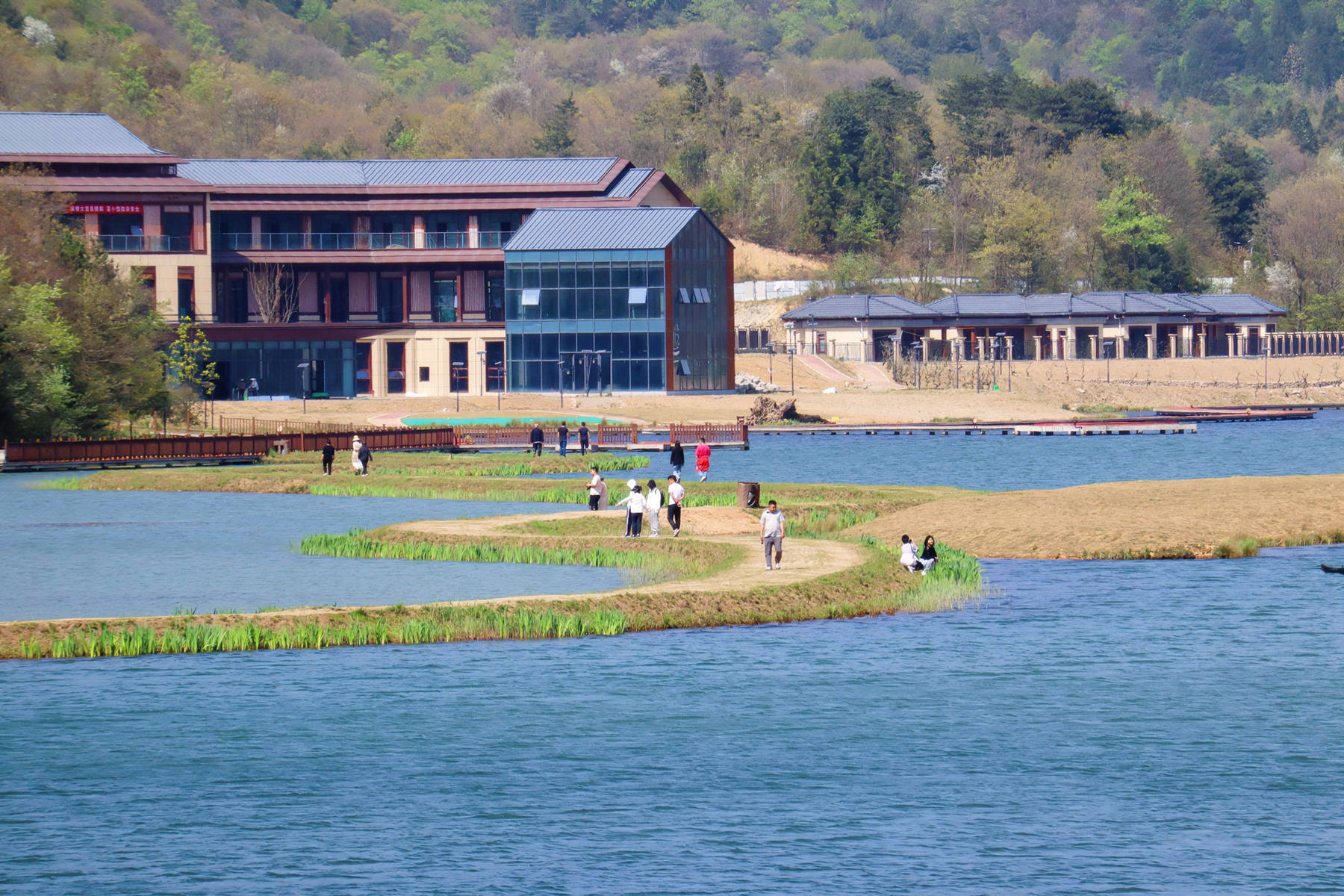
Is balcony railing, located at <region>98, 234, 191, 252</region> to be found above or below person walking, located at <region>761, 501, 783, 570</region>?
above

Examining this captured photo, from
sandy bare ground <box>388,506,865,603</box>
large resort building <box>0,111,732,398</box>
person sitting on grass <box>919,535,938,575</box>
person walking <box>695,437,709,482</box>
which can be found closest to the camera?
sandy bare ground <box>388,506,865,603</box>

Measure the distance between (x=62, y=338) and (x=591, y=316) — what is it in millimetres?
52733

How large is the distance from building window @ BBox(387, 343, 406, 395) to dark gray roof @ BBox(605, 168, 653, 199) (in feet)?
67.4

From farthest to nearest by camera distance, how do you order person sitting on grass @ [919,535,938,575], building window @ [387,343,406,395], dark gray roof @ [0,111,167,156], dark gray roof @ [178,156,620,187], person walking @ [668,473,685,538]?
dark gray roof @ [178,156,620,187] < building window @ [387,343,406,395] < dark gray roof @ [0,111,167,156] < person walking @ [668,473,685,538] < person sitting on grass @ [919,535,938,575]

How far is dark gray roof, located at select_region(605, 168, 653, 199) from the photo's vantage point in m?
144

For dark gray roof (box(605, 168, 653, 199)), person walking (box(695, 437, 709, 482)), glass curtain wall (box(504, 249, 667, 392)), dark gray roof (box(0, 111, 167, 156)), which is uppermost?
dark gray roof (box(0, 111, 167, 156))

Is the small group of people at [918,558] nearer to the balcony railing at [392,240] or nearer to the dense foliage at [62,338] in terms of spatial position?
the dense foliage at [62,338]

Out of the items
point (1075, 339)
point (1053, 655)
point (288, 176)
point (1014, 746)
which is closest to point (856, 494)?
point (1053, 655)

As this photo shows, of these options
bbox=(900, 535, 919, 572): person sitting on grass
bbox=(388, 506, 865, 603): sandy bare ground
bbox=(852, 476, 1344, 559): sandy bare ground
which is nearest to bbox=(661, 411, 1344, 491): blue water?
bbox=(852, 476, 1344, 559): sandy bare ground

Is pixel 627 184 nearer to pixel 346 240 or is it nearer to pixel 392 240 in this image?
pixel 392 240

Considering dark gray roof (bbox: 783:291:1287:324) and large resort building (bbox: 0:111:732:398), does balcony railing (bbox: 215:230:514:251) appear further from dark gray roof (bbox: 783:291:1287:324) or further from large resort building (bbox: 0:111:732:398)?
dark gray roof (bbox: 783:291:1287:324)

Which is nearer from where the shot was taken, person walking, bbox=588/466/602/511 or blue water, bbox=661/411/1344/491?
person walking, bbox=588/466/602/511

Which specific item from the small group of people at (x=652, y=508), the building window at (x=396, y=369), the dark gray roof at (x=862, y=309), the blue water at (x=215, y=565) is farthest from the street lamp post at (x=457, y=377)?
the small group of people at (x=652, y=508)

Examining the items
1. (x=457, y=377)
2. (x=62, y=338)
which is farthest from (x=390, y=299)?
(x=62, y=338)
